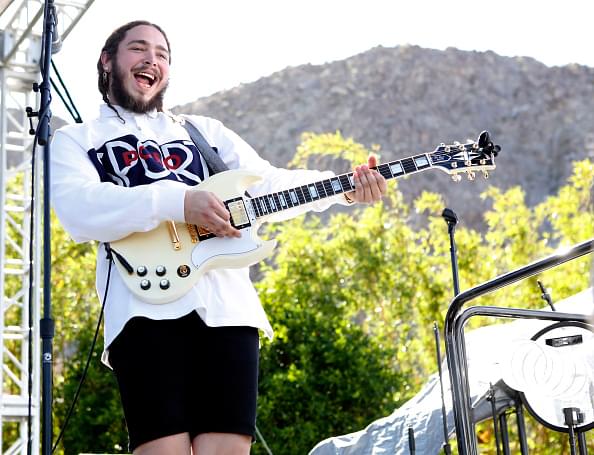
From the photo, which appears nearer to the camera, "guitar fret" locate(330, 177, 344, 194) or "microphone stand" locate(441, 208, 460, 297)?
"guitar fret" locate(330, 177, 344, 194)

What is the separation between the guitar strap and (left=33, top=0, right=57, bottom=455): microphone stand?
1.22 feet

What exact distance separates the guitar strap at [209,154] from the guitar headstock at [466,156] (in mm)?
733

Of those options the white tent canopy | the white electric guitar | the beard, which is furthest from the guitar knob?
the white tent canopy

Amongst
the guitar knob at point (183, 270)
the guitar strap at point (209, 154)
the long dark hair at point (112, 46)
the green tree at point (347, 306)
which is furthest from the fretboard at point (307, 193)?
the green tree at point (347, 306)

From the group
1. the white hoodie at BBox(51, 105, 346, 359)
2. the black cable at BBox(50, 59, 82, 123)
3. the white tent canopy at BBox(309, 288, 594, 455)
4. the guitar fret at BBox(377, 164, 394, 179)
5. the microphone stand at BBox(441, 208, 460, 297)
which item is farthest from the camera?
the microphone stand at BBox(441, 208, 460, 297)

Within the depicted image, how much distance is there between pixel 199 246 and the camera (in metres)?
2.23

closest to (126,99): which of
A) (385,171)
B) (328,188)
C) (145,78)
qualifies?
(145,78)

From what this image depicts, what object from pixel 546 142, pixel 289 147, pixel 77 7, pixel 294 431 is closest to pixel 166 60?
pixel 77 7

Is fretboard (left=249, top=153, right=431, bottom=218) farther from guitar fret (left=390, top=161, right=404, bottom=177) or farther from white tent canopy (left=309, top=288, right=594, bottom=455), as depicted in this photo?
white tent canopy (left=309, top=288, right=594, bottom=455)

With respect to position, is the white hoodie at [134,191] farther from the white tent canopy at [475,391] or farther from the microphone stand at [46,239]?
the white tent canopy at [475,391]

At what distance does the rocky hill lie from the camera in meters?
34.8

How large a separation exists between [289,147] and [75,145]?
3300 centimetres

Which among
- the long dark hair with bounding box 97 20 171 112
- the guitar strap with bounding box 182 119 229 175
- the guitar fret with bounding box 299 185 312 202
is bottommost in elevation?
the guitar fret with bounding box 299 185 312 202

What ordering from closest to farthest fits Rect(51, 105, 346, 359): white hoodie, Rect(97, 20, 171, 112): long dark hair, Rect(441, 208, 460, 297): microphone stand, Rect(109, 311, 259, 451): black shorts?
Rect(109, 311, 259, 451): black shorts
Rect(51, 105, 346, 359): white hoodie
Rect(97, 20, 171, 112): long dark hair
Rect(441, 208, 460, 297): microphone stand
